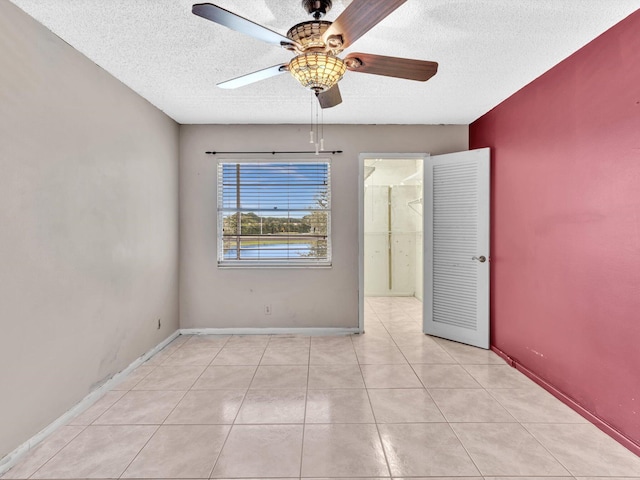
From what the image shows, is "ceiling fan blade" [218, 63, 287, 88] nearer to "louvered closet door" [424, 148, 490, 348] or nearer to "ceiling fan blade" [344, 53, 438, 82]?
"ceiling fan blade" [344, 53, 438, 82]

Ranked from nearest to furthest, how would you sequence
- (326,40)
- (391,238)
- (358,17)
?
(358,17) → (326,40) → (391,238)

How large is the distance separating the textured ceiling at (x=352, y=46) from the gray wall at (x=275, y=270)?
58cm

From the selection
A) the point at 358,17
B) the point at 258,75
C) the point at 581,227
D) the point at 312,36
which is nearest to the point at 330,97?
the point at 258,75

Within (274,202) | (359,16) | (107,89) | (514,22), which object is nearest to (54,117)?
(107,89)

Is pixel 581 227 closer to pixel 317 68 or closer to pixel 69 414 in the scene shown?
pixel 317 68

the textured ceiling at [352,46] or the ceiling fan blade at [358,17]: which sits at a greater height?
the textured ceiling at [352,46]

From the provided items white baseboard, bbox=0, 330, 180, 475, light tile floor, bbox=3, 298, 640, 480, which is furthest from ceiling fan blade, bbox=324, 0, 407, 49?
white baseboard, bbox=0, 330, 180, 475

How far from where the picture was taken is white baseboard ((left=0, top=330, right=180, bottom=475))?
1787 millimetres

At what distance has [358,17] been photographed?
140 cm

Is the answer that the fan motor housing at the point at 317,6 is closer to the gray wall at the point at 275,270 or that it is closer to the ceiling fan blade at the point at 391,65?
the ceiling fan blade at the point at 391,65

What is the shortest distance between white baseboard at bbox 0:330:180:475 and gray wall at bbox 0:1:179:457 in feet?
0.13

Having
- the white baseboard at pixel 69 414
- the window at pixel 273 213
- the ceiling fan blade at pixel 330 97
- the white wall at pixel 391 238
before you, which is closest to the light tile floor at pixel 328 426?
the white baseboard at pixel 69 414

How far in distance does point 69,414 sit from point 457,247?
3.56 metres

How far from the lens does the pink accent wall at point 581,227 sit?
75.0 inches
